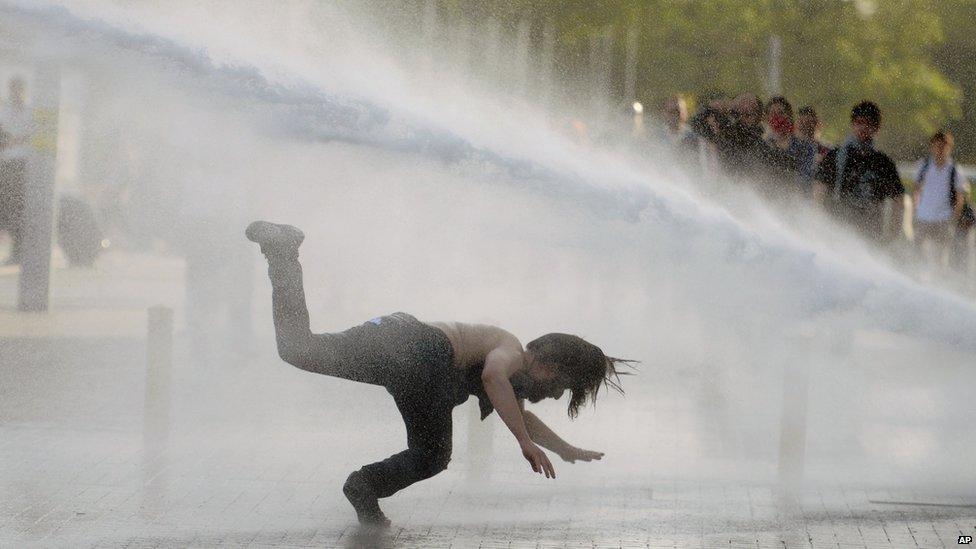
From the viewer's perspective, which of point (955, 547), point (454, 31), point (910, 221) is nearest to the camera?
point (955, 547)

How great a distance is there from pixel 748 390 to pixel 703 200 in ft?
7.92

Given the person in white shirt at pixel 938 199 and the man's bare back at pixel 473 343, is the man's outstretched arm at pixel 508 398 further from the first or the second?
the person in white shirt at pixel 938 199

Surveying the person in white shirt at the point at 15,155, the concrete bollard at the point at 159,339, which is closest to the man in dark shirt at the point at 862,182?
the concrete bollard at the point at 159,339

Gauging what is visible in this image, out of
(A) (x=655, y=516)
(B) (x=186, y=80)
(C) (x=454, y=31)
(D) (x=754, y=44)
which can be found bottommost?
(A) (x=655, y=516)

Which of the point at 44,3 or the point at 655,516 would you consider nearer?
the point at 655,516

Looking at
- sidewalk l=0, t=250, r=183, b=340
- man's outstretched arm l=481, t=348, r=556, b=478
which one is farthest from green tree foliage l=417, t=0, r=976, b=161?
man's outstretched arm l=481, t=348, r=556, b=478

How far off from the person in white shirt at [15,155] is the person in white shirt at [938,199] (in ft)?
24.4

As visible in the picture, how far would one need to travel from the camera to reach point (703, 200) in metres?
8.04

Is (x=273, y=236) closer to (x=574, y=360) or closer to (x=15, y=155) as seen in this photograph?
(x=574, y=360)

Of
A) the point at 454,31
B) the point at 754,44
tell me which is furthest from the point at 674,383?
the point at 754,44

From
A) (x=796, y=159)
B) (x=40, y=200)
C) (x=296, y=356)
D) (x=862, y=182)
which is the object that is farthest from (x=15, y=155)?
(x=296, y=356)

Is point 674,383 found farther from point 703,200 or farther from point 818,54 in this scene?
point 818,54

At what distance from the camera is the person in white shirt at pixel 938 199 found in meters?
12.5

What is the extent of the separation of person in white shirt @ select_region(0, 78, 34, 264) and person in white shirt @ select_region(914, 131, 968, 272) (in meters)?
7.44
